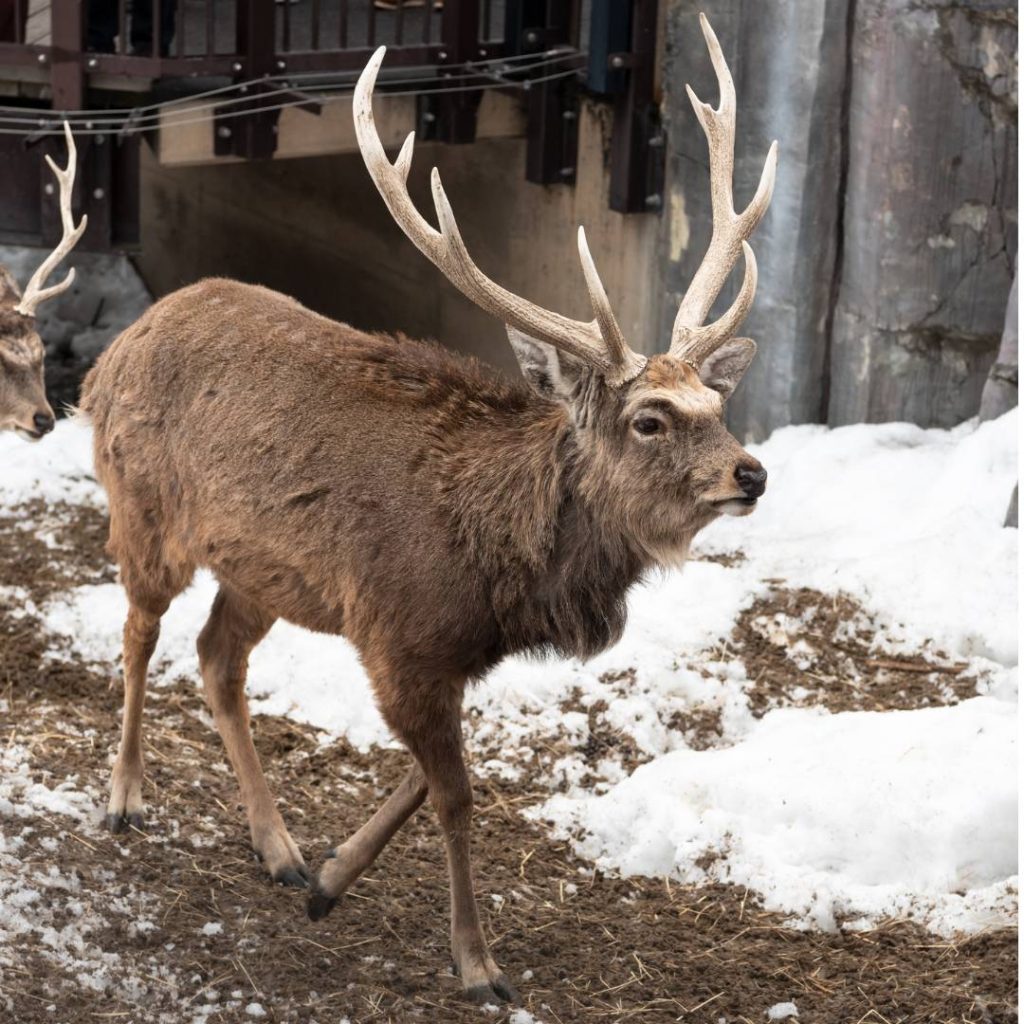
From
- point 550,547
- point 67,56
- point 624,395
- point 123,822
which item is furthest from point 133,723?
point 67,56

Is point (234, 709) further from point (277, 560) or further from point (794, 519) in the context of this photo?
point (794, 519)

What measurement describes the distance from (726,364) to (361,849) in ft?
6.12

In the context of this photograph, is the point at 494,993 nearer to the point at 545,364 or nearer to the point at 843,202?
the point at 545,364

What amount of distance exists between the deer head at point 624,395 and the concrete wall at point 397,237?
17.0ft

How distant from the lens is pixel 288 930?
5473 millimetres

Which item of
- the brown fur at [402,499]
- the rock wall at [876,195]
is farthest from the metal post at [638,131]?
the brown fur at [402,499]

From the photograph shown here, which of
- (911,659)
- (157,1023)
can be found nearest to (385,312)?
(911,659)

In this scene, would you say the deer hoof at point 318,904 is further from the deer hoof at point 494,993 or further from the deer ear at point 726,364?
the deer ear at point 726,364

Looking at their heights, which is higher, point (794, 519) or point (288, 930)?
point (794, 519)

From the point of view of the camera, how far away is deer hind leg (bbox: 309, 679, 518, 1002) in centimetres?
508

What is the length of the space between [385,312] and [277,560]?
280 inches

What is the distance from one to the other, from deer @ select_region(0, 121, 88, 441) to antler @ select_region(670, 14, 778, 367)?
2966 millimetres

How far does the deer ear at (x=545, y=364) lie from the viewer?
503 cm

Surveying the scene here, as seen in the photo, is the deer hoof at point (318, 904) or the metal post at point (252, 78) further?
the metal post at point (252, 78)
